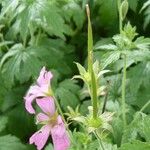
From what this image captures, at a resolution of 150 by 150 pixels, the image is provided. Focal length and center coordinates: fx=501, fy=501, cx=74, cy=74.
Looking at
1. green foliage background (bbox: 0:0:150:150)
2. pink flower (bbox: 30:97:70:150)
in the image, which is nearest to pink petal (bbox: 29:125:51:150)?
pink flower (bbox: 30:97:70:150)

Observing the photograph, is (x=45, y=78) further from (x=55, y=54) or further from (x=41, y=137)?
(x=55, y=54)

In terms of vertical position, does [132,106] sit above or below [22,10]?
below

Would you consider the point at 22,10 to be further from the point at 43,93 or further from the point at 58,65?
the point at 43,93

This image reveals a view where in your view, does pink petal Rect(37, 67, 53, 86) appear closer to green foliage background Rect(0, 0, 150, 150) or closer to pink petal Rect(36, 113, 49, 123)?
pink petal Rect(36, 113, 49, 123)

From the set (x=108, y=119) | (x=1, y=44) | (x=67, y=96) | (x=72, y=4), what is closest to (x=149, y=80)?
(x=67, y=96)

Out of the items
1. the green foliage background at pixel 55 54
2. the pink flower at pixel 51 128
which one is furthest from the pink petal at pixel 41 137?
the green foliage background at pixel 55 54

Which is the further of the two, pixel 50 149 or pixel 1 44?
pixel 1 44
